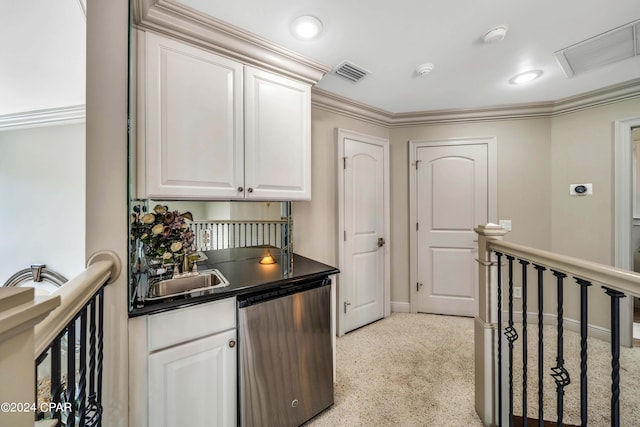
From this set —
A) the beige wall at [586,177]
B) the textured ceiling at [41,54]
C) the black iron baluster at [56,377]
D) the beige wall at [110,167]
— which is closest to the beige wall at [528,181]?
the beige wall at [586,177]

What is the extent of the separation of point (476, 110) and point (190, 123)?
2979mm

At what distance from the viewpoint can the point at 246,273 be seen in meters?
1.66

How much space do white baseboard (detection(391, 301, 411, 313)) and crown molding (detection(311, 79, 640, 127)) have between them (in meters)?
2.18

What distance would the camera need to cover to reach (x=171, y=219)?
5.00 ft

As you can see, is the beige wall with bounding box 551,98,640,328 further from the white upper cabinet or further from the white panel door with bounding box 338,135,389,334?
the white upper cabinet

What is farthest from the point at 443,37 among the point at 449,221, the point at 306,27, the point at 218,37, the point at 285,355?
the point at 285,355

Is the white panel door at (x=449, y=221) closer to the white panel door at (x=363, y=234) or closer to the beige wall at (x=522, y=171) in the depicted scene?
the beige wall at (x=522, y=171)

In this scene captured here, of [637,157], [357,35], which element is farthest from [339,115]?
[637,157]

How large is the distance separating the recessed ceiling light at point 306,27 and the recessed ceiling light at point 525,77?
5.96 ft

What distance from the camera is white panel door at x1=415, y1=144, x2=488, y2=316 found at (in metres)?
2.96

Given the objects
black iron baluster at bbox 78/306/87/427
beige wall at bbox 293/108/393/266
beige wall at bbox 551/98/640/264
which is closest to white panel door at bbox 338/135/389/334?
beige wall at bbox 293/108/393/266

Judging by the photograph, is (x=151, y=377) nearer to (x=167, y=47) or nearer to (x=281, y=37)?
(x=167, y=47)

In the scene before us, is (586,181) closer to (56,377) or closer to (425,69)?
(425,69)

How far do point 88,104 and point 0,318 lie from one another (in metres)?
0.93
